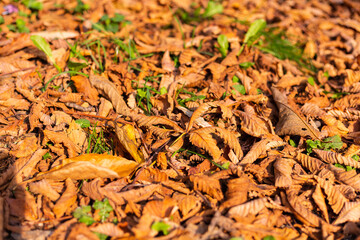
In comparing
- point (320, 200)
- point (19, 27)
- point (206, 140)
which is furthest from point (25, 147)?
point (320, 200)

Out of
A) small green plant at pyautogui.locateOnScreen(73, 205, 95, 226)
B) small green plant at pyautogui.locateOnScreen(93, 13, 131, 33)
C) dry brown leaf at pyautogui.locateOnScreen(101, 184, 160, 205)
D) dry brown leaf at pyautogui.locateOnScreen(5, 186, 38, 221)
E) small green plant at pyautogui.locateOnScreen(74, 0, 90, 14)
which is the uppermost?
small green plant at pyautogui.locateOnScreen(74, 0, 90, 14)

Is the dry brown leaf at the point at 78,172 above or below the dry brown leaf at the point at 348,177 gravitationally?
below

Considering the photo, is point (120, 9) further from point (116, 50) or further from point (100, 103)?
point (100, 103)

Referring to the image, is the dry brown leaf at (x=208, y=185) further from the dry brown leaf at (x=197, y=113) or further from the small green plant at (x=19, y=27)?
the small green plant at (x=19, y=27)

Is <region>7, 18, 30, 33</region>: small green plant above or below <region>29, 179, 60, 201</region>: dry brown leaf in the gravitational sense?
above

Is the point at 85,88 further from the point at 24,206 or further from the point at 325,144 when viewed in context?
the point at 325,144

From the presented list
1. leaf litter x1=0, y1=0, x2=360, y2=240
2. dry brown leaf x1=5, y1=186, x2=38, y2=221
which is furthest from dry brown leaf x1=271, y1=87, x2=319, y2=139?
dry brown leaf x1=5, y1=186, x2=38, y2=221

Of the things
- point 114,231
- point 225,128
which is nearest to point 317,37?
point 225,128

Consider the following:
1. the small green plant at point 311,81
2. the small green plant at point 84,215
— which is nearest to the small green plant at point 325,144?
the small green plant at point 311,81

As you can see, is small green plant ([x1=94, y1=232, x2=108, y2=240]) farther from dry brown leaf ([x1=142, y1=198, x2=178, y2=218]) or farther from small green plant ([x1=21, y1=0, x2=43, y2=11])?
small green plant ([x1=21, y1=0, x2=43, y2=11])

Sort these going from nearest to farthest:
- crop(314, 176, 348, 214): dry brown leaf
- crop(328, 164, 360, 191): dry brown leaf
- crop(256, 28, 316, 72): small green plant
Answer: crop(314, 176, 348, 214): dry brown leaf, crop(328, 164, 360, 191): dry brown leaf, crop(256, 28, 316, 72): small green plant
